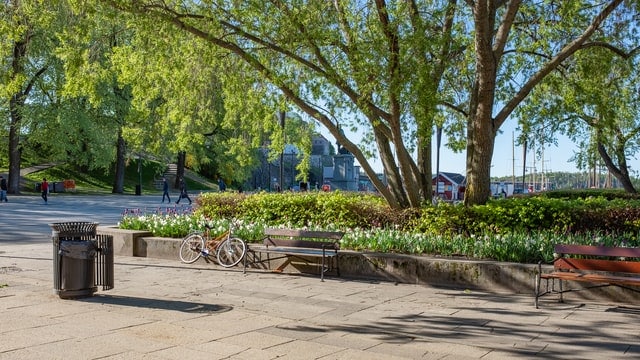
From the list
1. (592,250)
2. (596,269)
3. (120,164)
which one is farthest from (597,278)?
(120,164)

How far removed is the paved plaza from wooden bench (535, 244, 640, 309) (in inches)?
15.4

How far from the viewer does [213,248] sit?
12156 millimetres

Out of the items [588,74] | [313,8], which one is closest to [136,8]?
[313,8]

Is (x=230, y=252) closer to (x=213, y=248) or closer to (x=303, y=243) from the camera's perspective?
(x=213, y=248)

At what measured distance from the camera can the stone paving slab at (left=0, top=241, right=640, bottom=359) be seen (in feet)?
19.8

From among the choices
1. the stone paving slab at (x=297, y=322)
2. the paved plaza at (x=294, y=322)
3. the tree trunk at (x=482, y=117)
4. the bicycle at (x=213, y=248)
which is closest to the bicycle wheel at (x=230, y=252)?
the bicycle at (x=213, y=248)

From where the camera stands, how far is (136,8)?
437 inches

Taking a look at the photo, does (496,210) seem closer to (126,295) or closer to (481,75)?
(481,75)

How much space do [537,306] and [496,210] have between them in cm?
372

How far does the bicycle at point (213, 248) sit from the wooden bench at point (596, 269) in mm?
5324

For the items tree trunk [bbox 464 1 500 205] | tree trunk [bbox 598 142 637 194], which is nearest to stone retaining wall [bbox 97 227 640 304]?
tree trunk [bbox 464 1 500 205]

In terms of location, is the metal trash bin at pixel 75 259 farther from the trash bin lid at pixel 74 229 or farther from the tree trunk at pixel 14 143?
the tree trunk at pixel 14 143

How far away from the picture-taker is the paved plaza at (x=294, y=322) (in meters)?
6.04

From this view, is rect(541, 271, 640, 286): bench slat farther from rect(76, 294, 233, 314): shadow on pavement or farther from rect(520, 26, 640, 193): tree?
rect(520, 26, 640, 193): tree
